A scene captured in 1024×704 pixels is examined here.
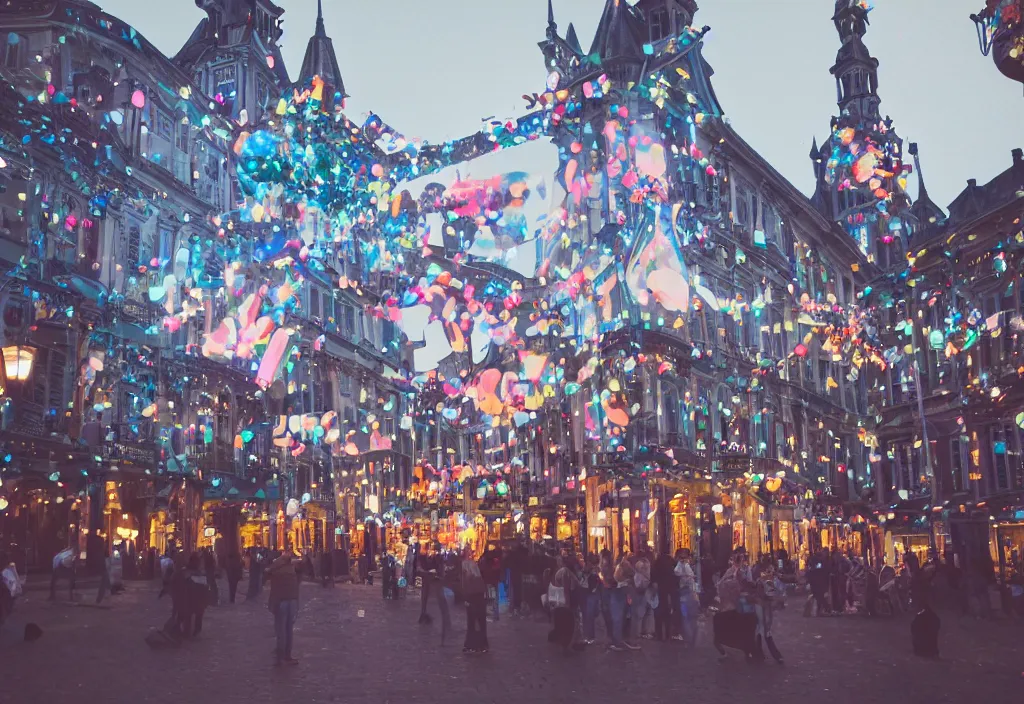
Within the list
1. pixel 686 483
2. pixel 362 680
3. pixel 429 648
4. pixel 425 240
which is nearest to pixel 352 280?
pixel 425 240

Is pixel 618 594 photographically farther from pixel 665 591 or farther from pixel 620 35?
pixel 620 35

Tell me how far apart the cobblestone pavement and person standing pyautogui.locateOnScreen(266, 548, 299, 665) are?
353 millimetres

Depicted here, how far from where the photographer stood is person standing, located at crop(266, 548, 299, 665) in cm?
1423

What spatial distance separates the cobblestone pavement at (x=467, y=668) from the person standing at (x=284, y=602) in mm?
353

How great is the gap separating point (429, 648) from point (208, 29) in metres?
38.2

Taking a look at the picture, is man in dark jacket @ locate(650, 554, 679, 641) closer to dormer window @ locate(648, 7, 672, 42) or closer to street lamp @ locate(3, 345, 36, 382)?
street lamp @ locate(3, 345, 36, 382)

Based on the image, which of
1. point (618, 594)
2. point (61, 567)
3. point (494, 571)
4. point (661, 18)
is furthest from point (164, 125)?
point (618, 594)

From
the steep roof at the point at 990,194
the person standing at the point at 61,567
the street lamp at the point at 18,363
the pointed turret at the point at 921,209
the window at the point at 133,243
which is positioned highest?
the pointed turret at the point at 921,209

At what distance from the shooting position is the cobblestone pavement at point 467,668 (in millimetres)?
11484

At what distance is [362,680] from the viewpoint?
12703 mm

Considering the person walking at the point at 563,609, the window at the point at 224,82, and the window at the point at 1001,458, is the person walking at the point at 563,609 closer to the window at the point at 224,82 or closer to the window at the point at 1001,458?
the window at the point at 1001,458

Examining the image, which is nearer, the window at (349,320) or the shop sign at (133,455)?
the shop sign at (133,455)

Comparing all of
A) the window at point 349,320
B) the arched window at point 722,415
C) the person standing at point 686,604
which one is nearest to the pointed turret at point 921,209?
the arched window at point 722,415

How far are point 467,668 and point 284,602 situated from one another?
260cm
